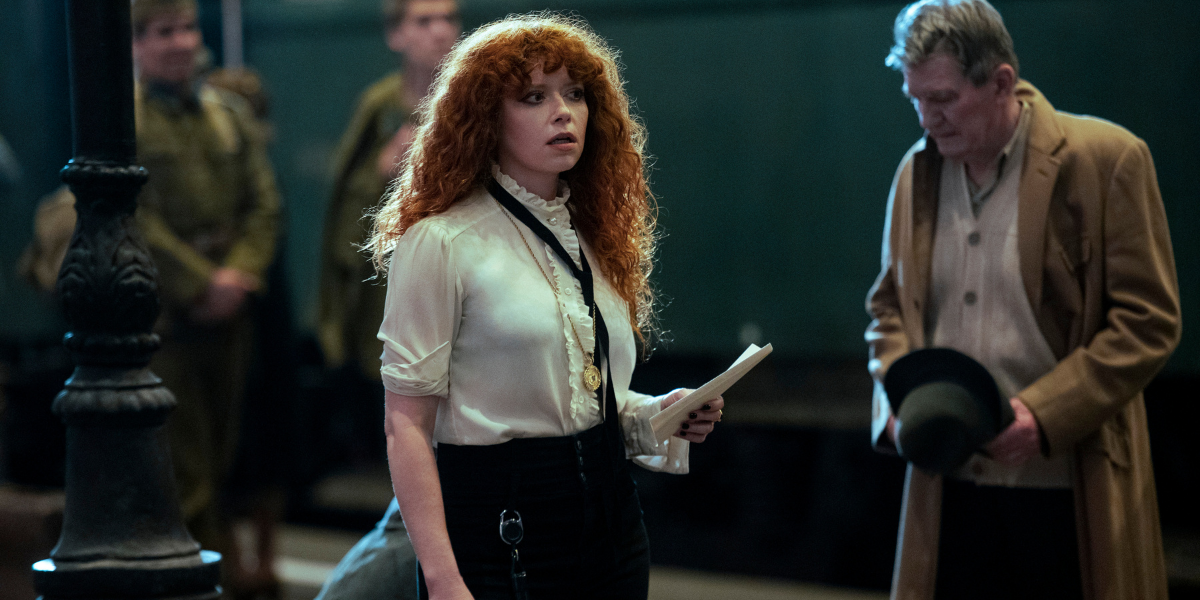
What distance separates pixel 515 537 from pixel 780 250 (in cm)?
273

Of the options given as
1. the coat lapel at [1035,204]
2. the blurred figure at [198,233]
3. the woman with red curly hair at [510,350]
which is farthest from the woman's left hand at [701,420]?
the blurred figure at [198,233]

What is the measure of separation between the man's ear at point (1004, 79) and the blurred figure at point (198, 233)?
2985 millimetres

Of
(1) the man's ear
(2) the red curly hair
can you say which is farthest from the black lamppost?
(1) the man's ear

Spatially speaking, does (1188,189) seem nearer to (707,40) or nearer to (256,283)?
(707,40)

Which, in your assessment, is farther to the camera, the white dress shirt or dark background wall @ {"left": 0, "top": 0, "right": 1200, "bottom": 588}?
dark background wall @ {"left": 0, "top": 0, "right": 1200, "bottom": 588}

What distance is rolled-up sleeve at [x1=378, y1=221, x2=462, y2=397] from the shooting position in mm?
2035

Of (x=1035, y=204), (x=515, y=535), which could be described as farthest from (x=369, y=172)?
(x=515, y=535)

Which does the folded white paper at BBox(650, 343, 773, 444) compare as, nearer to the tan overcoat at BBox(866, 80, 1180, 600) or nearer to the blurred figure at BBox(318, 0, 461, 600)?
the tan overcoat at BBox(866, 80, 1180, 600)

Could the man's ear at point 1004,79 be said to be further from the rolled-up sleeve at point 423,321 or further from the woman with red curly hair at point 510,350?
the rolled-up sleeve at point 423,321

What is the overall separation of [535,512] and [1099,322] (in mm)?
1461

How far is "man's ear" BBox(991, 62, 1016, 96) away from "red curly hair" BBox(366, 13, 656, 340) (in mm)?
930

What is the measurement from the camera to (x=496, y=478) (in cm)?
208

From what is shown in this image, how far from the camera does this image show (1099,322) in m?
2.81

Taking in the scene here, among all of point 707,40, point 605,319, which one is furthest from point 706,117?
point 605,319
